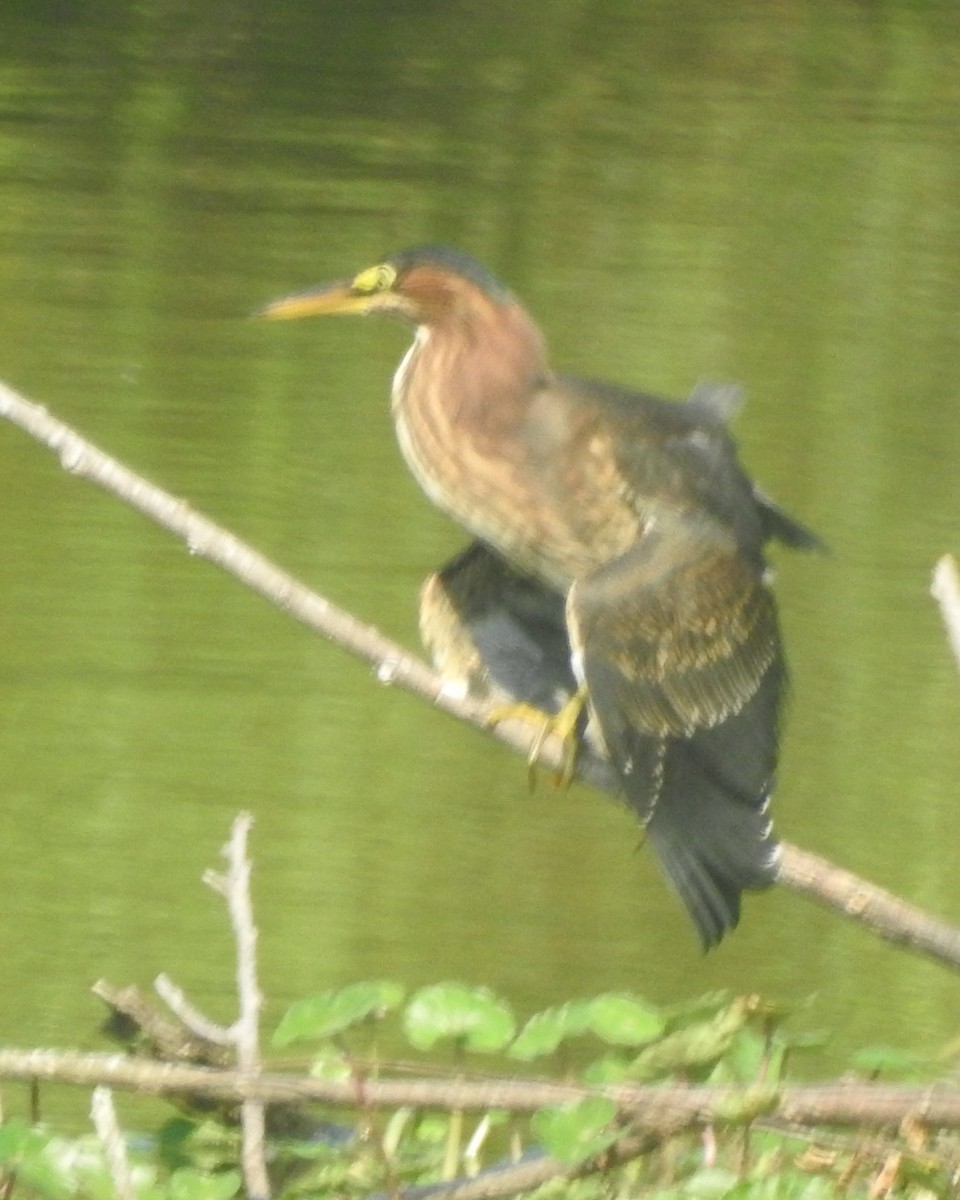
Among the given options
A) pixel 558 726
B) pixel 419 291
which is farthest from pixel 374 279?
pixel 558 726

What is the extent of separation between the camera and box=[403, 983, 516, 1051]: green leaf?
1.62 m

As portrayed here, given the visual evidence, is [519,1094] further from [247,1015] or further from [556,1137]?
[247,1015]

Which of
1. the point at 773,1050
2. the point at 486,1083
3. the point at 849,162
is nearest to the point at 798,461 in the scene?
the point at 849,162

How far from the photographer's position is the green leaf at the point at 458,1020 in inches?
63.7

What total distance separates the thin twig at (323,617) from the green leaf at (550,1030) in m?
0.18

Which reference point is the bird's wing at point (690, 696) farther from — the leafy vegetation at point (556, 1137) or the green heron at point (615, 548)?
the leafy vegetation at point (556, 1137)

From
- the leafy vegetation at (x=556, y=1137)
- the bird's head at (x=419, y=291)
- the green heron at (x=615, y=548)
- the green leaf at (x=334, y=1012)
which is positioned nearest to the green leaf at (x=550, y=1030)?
the leafy vegetation at (x=556, y=1137)

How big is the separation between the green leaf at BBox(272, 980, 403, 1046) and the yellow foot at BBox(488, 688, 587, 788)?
0.35 metres

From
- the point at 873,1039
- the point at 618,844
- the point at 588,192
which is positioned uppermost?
the point at 588,192

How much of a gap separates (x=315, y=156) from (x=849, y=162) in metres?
0.53

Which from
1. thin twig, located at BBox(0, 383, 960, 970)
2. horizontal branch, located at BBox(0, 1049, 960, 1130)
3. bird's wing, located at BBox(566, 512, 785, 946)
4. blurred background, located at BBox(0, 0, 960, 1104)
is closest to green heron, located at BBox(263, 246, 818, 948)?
bird's wing, located at BBox(566, 512, 785, 946)

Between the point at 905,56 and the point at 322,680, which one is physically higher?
the point at 905,56

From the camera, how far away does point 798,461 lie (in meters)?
2.42

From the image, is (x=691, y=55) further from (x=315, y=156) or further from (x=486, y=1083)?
(x=486, y=1083)
